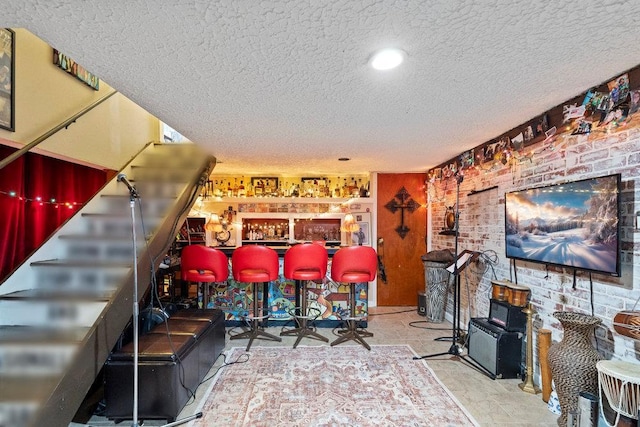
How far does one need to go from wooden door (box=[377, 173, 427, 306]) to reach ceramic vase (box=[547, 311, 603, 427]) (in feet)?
11.2

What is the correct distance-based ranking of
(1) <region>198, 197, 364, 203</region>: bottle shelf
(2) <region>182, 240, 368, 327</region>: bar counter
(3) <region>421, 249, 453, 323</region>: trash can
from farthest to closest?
(1) <region>198, 197, 364, 203</region>: bottle shelf
(3) <region>421, 249, 453, 323</region>: trash can
(2) <region>182, 240, 368, 327</region>: bar counter

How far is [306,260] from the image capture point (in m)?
3.55

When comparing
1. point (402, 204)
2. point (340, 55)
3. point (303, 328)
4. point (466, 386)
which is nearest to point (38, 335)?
point (303, 328)

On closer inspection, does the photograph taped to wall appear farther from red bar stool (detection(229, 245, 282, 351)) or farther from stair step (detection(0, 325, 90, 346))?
stair step (detection(0, 325, 90, 346))

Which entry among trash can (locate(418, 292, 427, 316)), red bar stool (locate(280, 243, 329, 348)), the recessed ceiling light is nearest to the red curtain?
red bar stool (locate(280, 243, 329, 348))

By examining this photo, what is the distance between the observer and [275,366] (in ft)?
10.2

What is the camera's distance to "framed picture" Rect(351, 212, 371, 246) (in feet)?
19.2

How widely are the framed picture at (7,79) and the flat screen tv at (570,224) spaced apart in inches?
161

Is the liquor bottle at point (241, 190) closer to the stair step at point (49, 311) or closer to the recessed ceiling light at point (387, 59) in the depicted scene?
the stair step at point (49, 311)

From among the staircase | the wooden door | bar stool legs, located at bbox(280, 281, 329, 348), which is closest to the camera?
the staircase

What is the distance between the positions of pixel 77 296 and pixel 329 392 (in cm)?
209

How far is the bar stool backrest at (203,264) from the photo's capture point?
140 inches

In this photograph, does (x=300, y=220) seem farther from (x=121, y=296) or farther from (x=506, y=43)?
(x=506, y=43)

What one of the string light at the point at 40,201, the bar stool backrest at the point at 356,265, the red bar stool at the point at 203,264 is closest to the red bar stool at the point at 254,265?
the red bar stool at the point at 203,264
